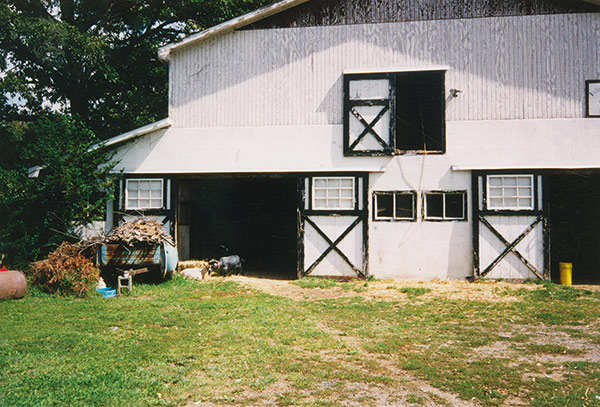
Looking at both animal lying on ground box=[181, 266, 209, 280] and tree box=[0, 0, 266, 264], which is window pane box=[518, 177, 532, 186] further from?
tree box=[0, 0, 266, 264]

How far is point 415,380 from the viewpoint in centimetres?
550

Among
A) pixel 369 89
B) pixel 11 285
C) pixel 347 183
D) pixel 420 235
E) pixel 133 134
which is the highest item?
pixel 369 89

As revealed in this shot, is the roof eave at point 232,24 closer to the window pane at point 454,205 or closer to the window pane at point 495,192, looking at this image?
the window pane at point 454,205

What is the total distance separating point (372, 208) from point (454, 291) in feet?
10.4

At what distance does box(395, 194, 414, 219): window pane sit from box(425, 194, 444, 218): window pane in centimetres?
46

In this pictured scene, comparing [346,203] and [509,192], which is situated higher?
[509,192]

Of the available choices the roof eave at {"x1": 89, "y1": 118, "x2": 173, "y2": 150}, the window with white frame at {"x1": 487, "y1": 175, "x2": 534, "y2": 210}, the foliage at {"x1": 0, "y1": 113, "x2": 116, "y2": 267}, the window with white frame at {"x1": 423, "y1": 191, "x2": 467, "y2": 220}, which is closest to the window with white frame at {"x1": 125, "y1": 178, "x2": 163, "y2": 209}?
the foliage at {"x1": 0, "y1": 113, "x2": 116, "y2": 267}

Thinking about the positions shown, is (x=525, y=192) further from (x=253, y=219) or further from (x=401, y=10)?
(x=253, y=219)

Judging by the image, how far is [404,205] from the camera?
1317cm

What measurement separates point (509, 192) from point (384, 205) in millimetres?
3363

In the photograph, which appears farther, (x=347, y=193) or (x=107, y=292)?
(x=347, y=193)

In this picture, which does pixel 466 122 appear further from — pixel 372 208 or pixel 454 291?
pixel 454 291

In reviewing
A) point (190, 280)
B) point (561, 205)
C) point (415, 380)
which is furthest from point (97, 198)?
point (561, 205)

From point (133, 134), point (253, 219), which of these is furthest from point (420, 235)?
point (133, 134)
